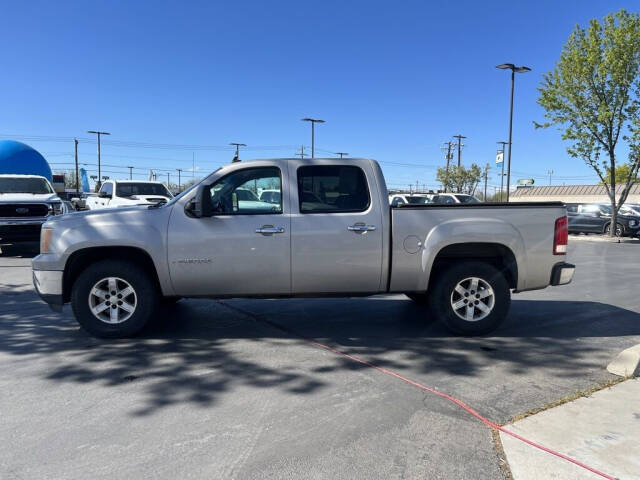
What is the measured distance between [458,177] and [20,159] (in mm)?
49727

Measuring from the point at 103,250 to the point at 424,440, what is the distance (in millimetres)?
3842

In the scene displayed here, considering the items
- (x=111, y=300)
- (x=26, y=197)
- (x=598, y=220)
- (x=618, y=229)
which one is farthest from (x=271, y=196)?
(x=598, y=220)

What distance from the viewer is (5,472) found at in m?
2.67

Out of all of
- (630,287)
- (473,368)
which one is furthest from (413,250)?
(630,287)

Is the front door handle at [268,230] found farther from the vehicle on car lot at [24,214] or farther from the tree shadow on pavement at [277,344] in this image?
the vehicle on car lot at [24,214]

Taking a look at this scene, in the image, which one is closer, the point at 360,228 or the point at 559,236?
the point at 360,228

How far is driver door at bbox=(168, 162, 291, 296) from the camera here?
4.98 metres

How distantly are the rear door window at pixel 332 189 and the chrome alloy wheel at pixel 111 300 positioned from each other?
6.89ft

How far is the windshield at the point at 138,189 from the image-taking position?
16.1 m

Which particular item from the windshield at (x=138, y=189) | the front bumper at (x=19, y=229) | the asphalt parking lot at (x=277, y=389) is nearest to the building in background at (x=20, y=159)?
the windshield at (x=138, y=189)

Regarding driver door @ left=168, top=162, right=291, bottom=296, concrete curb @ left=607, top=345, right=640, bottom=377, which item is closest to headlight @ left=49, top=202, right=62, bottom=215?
driver door @ left=168, top=162, right=291, bottom=296

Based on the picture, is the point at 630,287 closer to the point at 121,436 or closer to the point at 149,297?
the point at 149,297

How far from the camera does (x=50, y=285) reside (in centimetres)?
500

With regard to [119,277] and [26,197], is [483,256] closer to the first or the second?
[119,277]
